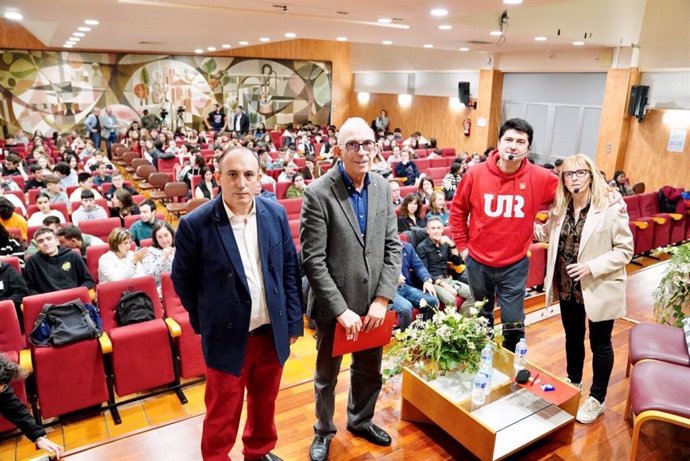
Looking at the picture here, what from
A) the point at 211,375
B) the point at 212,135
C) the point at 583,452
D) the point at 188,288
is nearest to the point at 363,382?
the point at 211,375

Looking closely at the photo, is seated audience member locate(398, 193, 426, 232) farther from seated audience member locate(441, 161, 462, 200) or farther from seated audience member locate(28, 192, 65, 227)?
seated audience member locate(28, 192, 65, 227)

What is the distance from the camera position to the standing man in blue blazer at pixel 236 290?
6.63 feet

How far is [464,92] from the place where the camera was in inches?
540

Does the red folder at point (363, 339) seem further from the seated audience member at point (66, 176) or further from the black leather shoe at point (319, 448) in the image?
the seated audience member at point (66, 176)

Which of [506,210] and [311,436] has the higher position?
[506,210]

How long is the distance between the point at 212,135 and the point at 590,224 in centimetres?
1403

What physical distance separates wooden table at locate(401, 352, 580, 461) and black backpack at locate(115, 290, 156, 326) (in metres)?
1.94

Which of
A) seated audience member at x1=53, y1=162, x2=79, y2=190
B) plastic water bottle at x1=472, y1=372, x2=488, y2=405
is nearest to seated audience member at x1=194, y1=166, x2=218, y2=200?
seated audience member at x1=53, y1=162, x2=79, y2=190

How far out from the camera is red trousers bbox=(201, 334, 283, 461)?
216cm

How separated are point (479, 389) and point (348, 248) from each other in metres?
1.11

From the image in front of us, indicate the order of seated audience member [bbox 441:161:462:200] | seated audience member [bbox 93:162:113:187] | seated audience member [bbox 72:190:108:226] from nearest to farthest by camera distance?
seated audience member [bbox 72:190:108:226] < seated audience member [bbox 441:161:462:200] < seated audience member [bbox 93:162:113:187]

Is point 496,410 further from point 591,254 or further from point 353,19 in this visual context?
point 353,19

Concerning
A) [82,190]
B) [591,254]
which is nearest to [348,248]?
[591,254]

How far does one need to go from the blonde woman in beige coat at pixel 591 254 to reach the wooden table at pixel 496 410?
0.31m
